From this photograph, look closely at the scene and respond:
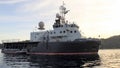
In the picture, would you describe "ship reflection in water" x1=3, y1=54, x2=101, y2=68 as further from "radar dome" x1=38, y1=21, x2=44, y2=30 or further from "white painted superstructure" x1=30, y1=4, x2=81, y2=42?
"radar dome" x1=38, y1=21, x2=44, y2=30

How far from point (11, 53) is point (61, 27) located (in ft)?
114

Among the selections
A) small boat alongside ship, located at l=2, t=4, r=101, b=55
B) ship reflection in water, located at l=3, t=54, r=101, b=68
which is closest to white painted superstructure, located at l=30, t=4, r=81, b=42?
small boat alongside ship, located at l=2, t=4, r=101, b=55

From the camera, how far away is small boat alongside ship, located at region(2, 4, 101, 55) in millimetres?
69938

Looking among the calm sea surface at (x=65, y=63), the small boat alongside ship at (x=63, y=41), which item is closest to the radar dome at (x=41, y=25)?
the small boat alongside ship at (x=63, y=41)

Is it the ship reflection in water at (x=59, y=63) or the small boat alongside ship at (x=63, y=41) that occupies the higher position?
the small boat alongside ship at (x=63, y=41)

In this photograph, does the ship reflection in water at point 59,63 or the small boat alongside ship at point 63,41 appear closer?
the ship reflection in water at point 59,63

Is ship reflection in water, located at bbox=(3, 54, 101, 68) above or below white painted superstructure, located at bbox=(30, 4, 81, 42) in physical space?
below

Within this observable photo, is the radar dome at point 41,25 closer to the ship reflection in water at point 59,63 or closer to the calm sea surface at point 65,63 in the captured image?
the ship reflection in water at point 59,63

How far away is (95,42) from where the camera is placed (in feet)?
241

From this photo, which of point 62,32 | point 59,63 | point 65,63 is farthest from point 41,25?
point 65,63

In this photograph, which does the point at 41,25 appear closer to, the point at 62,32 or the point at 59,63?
the point at 62,32

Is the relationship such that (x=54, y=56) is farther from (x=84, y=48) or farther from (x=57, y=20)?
(x=57, y=20)

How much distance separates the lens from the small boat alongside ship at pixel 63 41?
69938mm

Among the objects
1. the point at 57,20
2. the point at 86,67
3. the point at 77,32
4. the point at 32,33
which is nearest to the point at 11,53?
the point at 32,33
